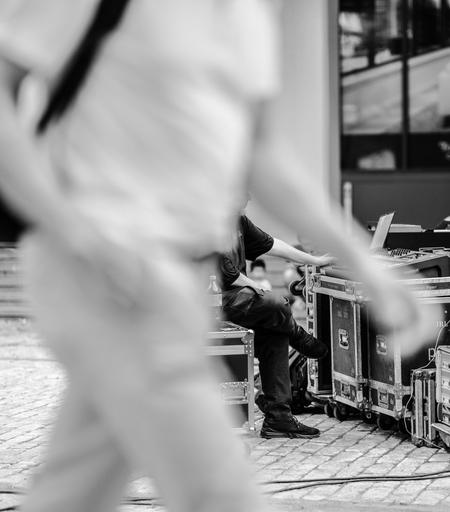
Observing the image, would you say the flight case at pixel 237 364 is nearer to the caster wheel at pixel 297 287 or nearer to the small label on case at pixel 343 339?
the small label on case at pixel 343 339

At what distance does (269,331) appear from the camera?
26.8ft

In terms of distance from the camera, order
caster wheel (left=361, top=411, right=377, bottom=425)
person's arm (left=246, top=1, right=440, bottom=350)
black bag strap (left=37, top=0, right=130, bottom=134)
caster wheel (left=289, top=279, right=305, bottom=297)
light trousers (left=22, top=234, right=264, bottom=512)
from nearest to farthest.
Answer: light trousers (left=22, top=234, right=264, bottom=512)
black bag strap (left=37, top=0, right=130, bottom=134)
person's arm (left=246, top=1, right=440, bottom=350)
caster wheel (left=361, top=411, right=377, bottom=425)
caster wheel (left=289, top=279, right=305, bottom=297)

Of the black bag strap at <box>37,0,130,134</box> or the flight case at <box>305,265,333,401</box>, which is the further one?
the flight case at <box>305,265,333,401</box>

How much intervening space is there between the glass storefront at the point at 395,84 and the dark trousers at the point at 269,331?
11.6 meters

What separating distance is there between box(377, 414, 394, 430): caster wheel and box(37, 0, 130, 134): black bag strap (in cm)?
589

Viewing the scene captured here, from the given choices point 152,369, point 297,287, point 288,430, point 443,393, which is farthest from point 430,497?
point 152,369

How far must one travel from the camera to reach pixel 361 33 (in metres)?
19.3

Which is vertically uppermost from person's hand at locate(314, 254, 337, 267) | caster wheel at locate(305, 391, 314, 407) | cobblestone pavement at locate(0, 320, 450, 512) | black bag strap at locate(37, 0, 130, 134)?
black bag strap at locate(37, 0, 130, 134)

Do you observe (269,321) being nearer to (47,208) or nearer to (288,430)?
(288,430)

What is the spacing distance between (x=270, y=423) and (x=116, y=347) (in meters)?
A: 5.73

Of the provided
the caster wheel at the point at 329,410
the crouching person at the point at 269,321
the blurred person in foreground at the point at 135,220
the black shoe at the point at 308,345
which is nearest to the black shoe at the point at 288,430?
the crouching person at the point at 269,321

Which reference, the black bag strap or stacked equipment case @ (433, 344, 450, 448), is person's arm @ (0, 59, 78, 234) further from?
stacked equipment case @ (433, 344, 450, 448)

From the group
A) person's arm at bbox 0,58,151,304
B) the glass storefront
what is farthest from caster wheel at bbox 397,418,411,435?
the glass storefront

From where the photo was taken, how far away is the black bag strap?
7.97 ft
